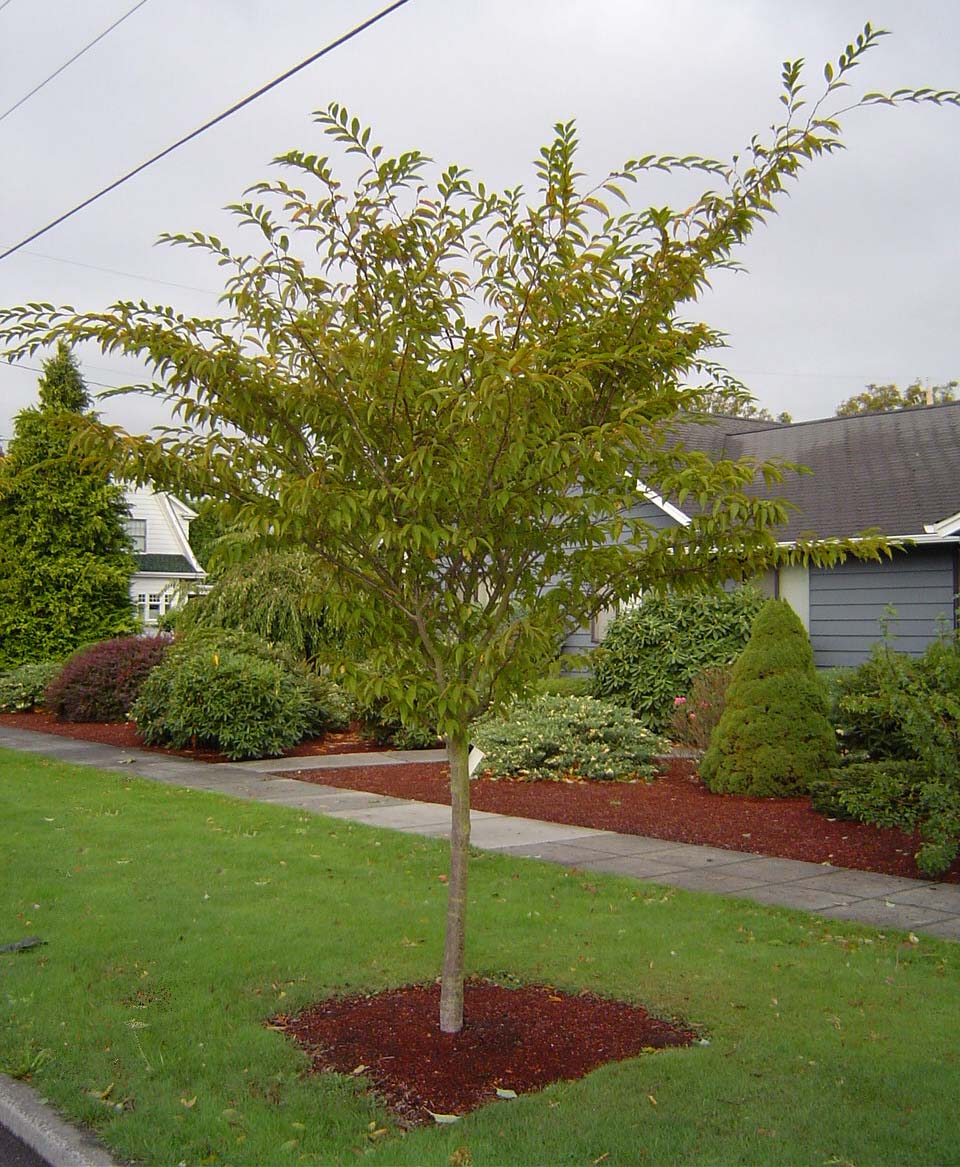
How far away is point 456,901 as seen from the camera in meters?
5.03

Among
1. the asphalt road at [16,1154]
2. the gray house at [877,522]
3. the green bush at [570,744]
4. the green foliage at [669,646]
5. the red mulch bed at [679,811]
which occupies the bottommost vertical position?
the asphalt road at [16,1154]

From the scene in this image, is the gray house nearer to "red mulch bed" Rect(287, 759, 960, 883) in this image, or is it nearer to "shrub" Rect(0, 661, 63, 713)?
"red mulch bed" Rect(287, 759, 960, 883)

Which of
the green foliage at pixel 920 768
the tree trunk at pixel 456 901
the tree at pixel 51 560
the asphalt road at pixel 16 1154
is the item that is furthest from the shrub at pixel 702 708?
the tree at pixel 51 560

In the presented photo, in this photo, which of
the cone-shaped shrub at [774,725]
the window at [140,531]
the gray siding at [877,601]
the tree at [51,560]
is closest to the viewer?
the cone-shaped shrub at [774,725]

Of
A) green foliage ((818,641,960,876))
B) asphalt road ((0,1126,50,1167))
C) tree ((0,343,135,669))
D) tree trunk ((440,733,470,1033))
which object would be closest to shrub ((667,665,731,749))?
green foliage ((818,641,960,876))

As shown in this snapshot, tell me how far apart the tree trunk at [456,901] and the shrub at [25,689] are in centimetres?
1903

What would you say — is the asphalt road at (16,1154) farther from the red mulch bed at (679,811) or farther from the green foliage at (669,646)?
the green foliage at (669,646)

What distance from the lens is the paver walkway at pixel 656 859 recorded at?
23.7 feet

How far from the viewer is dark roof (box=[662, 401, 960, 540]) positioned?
595 inches

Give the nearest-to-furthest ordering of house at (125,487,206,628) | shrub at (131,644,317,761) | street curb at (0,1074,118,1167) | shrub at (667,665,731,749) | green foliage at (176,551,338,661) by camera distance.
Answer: street curb at (0,1074,118,1167) < shrub at (667,665,731,749) < shrub at (131,644,317,761) < green foliage at (176,551,338,661) < house at (125,487,206,628)

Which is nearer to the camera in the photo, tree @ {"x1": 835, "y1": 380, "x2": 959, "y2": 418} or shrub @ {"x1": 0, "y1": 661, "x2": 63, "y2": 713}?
shrub @ {"x1": 0, "y1": 661, "x2": 63, "y2": 713}

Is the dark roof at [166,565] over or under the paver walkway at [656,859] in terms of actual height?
over

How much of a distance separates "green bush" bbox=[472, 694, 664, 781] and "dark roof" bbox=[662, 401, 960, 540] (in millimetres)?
3035

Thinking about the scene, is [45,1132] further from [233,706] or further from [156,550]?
[156,550]
